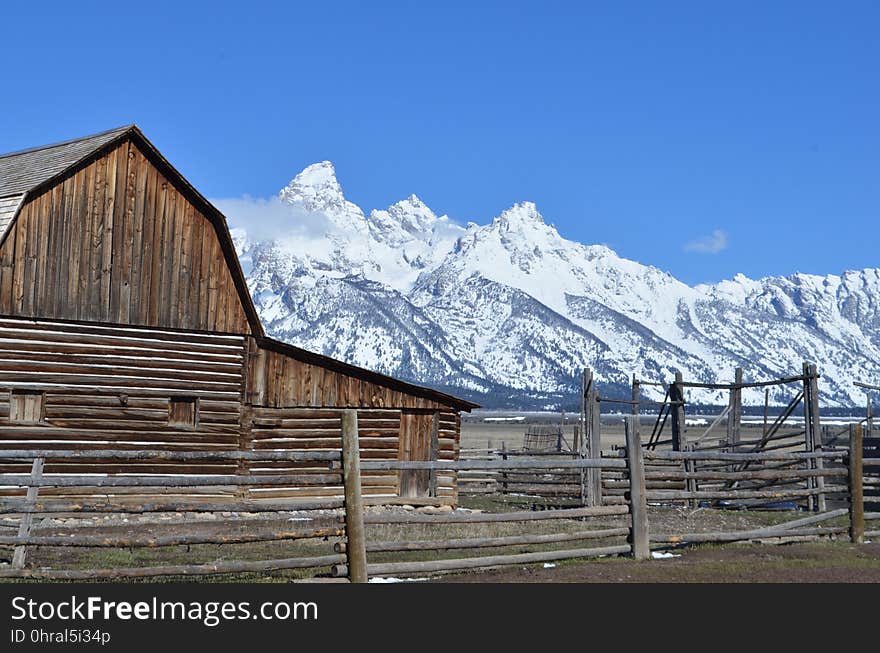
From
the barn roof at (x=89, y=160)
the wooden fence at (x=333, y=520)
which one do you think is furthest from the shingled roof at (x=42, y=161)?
the wooden fence at (x=333, y=520)

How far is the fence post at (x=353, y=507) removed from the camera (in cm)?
1309

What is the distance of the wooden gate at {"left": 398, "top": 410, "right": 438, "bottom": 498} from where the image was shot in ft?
96.6

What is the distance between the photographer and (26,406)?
81.4 ft

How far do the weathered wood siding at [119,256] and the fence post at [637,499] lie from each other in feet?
44.6

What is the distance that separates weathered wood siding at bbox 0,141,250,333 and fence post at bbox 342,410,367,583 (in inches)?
531

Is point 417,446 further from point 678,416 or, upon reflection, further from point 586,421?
point 678,416

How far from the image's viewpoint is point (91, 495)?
2536 centimetres

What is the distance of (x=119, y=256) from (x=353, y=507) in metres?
14.4

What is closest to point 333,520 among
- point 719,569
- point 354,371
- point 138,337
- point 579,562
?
point 579,562

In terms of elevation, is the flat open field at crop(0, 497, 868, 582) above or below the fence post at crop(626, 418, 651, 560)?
below

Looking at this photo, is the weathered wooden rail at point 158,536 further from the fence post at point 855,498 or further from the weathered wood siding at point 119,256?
the weathered wood siding at point 119,256

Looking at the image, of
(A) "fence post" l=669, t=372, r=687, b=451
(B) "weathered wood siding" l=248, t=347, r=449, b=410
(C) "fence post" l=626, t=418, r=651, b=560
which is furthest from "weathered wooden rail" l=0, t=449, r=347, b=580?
(A) "fence post" l=669, t=372, r=687, b=451

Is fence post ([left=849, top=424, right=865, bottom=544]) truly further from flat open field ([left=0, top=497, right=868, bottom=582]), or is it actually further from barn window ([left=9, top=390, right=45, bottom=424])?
barn window ([left=9, top=390, right=45, bottom=424])
